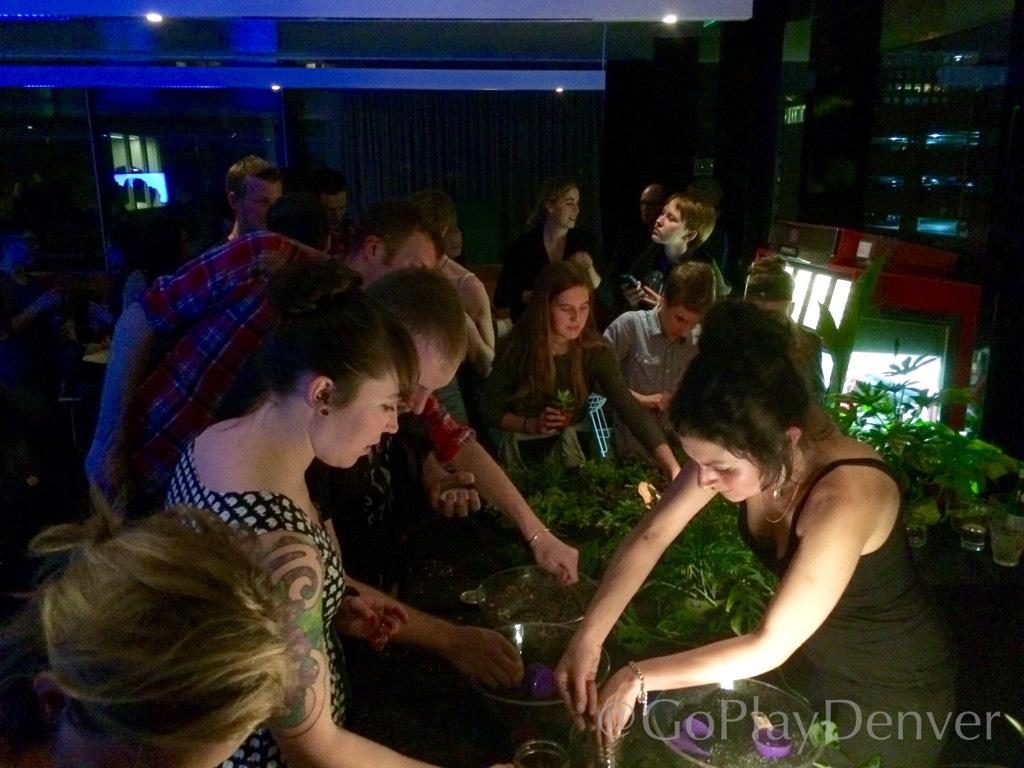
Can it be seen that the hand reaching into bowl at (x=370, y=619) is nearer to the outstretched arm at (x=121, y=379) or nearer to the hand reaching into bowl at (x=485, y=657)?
the hand reaching into bowl at (x=485, y=657)

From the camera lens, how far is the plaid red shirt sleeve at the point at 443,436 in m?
1.90

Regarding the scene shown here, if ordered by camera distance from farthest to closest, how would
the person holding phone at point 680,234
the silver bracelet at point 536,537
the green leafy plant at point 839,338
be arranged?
1. the person holding phone at point 680,234
2. the green leafy plant at point 839,338
3. the silver bracelet at point 536,537

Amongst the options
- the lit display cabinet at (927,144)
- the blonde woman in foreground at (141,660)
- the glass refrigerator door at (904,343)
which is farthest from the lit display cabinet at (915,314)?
the blonde woman in foreground at (141,660)

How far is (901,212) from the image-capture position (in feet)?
16.7

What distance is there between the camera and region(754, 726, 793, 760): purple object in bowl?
1134 mm

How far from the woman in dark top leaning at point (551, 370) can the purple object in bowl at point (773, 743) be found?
1.33 metres

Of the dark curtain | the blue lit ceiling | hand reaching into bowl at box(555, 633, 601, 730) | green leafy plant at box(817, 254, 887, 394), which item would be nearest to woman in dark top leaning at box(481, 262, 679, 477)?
green leafy plant at box(817, 254, 887, 394)

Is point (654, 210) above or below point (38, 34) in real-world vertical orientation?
below

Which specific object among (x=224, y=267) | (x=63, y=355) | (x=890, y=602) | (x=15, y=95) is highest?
(x=15, y=95)

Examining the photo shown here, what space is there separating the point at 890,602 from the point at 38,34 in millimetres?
5270

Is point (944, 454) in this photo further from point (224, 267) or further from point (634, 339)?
point (224, 267)

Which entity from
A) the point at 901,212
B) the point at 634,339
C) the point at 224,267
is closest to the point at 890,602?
the point at 224,267

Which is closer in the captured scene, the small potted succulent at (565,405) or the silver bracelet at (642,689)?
the silver bracelet at (642,689)

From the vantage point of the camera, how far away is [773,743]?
45.4 inches
